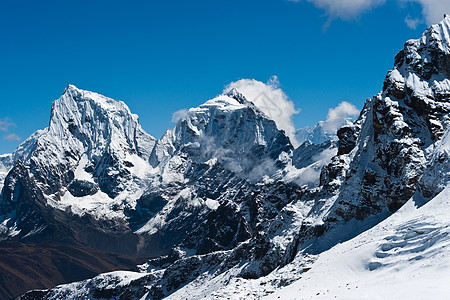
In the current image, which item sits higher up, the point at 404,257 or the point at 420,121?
the point at 420,121

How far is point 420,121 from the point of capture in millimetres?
108000

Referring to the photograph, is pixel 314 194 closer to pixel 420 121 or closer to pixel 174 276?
pixel 420 121

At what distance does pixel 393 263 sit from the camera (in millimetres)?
70938

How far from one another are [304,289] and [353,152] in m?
56.1

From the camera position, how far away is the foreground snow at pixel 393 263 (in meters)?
57.7

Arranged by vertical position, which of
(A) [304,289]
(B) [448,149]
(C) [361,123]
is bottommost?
(A) [304,289]

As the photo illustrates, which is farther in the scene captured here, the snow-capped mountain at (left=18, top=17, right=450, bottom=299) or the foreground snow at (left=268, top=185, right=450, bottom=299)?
the snow-capped mountain at (left=18, top=17, right=450, bottom=299)

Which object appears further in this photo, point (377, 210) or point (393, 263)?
point (377, 210)

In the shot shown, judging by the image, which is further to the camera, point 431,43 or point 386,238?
point 431,43

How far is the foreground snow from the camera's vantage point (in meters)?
57.7

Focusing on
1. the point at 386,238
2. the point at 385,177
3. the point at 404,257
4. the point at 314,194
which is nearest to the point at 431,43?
the point at 385,177

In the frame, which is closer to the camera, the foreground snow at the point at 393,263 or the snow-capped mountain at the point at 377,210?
the foreground snow at the point at 393,263

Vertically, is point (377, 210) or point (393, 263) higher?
point (377, 210)

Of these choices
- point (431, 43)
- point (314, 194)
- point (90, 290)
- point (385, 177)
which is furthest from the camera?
point (90, 290)
